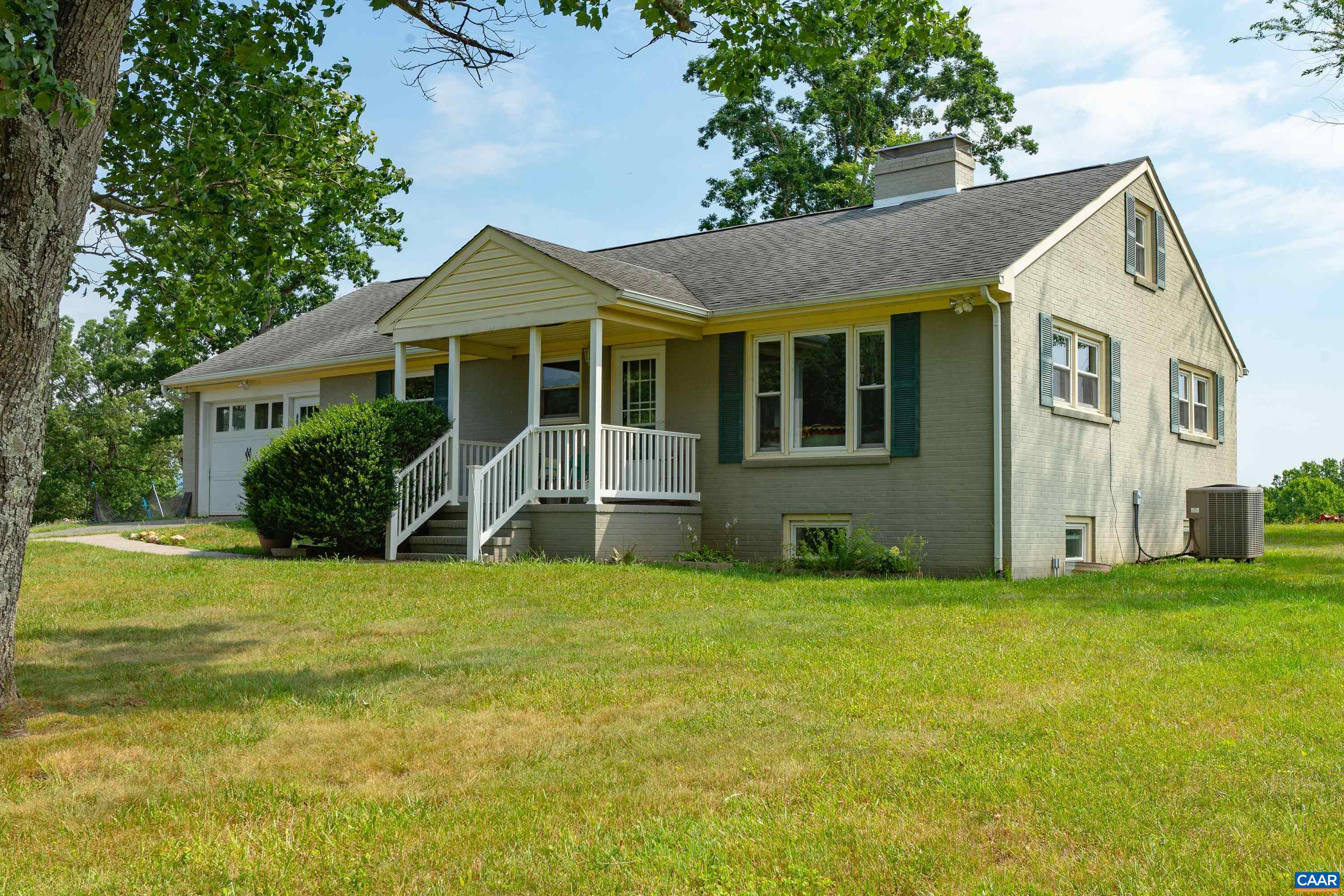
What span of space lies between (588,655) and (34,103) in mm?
4172

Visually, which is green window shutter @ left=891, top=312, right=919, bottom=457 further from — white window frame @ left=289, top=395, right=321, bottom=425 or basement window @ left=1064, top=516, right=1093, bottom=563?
white window frame @ left=289, top=395, right=321, bottom=425

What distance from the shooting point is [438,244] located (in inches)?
673

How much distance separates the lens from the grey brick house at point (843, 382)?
1289 centimetres

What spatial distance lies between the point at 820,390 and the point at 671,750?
976 cm

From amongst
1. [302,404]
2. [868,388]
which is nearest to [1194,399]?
[868,388]

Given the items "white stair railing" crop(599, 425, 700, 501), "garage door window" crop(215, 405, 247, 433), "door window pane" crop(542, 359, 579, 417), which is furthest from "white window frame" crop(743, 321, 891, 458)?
"garage door window" crop(215, 405, 247, 433)

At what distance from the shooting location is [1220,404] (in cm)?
1914

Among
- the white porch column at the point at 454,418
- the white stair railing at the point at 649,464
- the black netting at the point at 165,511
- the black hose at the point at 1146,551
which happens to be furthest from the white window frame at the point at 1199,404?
the black netting at the point at 165,511

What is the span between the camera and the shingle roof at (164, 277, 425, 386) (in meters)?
19.4

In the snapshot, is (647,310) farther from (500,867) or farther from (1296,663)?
(500,867)

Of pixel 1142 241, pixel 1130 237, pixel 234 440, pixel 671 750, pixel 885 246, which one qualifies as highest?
pixel 1142 241

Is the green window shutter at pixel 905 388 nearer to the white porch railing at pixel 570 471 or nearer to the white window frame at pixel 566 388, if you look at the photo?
the white porch railing at pixel 570 471

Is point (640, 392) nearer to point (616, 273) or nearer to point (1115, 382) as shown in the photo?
point (616, 273)

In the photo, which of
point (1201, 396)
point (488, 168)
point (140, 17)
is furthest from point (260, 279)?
point (1201, 396)
